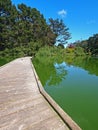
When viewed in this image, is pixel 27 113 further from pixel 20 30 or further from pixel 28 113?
pixel 20 30

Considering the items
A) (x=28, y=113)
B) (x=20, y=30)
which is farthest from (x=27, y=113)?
(x=20, y=30)

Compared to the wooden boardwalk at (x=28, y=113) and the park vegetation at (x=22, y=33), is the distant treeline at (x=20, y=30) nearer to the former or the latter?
the park vegetation at (x=22, y=33)

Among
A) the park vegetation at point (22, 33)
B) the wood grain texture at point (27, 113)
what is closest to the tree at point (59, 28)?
the park vegetation at point (22, 33)

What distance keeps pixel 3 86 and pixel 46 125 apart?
3.32 metres

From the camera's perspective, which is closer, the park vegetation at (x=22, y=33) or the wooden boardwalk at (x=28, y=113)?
the wooden boardwalk at (x=28, y=113)

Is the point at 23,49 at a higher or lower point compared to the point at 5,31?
lower

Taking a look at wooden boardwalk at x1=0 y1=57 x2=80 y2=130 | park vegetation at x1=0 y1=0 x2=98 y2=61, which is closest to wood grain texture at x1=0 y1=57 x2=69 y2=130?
wooden boardwalk at x1=0 y1=57 x2=80 y2=130

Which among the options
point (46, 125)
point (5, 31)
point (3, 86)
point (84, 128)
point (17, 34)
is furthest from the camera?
point (17, 34)

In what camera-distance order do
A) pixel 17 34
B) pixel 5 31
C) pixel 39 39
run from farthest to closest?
pixel 39 39
pixel 17 34
pixel 5 31

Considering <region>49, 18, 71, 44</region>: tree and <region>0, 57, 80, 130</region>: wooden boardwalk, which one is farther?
<region>49, 18, 71, 44</region>: tree

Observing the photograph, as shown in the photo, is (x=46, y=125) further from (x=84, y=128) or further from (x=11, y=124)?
(x=84, y=128)

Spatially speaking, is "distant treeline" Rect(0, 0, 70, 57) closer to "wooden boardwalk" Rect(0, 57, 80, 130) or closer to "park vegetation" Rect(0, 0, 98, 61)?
"park vegetation" Rect(0, 0, 98, 61)

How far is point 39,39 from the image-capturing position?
131 ft

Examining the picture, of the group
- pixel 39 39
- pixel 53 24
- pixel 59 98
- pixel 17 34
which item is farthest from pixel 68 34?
pixel 59 98
